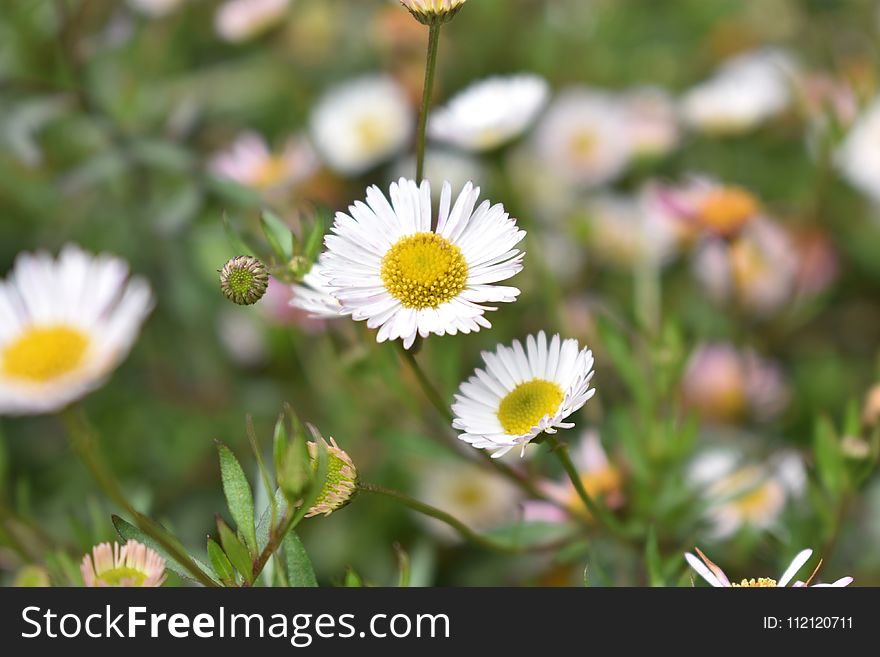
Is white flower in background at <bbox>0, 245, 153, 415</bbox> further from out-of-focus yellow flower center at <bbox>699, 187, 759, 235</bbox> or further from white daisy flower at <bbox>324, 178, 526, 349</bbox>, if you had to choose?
out-of-focus yellow flower center at <bbox>699, 187, 759, 235</bbox>

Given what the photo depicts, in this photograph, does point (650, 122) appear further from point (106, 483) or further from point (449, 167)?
point (106, 483)

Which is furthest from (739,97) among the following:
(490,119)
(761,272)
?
(490,119)

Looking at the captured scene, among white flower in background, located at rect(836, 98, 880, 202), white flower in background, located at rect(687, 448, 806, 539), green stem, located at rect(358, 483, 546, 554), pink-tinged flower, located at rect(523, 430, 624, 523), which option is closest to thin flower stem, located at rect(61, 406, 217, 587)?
green stem, located at rect(358, 483, 546, 554)

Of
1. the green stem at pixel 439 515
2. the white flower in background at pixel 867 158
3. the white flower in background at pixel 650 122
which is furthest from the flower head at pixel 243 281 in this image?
the white flower in background at pixel 867 158

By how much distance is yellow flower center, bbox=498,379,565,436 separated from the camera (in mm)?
606

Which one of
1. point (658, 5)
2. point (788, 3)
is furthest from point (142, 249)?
A: point (788, 3)

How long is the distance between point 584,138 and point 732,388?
51 centimetres

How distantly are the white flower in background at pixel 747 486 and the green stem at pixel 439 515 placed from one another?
212mm

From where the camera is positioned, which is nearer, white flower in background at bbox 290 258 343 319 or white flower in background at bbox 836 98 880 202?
white flower in background at bbox 290 258 343 319

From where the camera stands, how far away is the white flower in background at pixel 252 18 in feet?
4.24

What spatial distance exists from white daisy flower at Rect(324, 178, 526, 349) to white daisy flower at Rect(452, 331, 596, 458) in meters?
0.05

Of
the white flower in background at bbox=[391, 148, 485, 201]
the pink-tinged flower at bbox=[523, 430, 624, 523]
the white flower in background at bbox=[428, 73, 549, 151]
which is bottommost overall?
the pink-tinged flower at bbox=[523, 430, 624, 523]

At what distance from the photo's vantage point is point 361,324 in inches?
34.5
